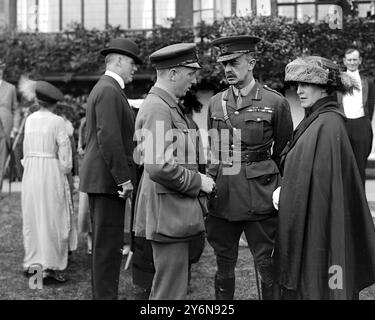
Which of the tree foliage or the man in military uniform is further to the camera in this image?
the tree foliage

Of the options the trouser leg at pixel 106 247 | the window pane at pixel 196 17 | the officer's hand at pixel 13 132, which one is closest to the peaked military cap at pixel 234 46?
the trouser leg at pixel 106 247

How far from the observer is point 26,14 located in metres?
11.8

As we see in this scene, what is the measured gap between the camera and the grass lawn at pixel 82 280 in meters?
4.91

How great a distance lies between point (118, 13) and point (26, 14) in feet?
6.40

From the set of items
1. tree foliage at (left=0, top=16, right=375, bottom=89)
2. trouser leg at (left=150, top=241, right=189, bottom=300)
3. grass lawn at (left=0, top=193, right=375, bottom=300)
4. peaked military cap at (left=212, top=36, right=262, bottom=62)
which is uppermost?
tree foliage at (left=0, top=16, right=375, bottom=89)

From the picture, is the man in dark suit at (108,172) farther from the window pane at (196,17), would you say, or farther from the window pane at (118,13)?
the window pane at (118,13)

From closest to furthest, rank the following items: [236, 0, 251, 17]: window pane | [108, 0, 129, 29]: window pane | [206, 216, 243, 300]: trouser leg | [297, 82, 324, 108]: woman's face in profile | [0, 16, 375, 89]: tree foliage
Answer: [297, 82, 324, 108]: woman's face in profile, [206, 216, 243, 300]: trouser leg, [0, 16, 375, 89]: tree foliage, [236, 0, 251, 17]: window pane, [108, 0, 129, 29]: window pane

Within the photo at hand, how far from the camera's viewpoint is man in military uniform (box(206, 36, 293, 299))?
4.03 metres

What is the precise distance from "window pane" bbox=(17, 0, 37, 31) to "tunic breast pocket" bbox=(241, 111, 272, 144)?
8619 millimetres

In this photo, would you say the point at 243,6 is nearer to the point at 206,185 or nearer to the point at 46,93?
the point at 46,93

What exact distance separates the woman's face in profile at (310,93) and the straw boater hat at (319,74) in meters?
0.04

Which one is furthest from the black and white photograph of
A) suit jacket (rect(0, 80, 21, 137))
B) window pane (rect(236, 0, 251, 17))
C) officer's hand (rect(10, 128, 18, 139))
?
window pane (rect(236, 0, 251, 17))

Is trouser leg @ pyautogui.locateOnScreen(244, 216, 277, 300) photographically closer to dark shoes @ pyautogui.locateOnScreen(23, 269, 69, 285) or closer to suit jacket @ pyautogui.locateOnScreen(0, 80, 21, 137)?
dark shoes @ pyautogui.locateOnScreen(23, 269, 69, 285)

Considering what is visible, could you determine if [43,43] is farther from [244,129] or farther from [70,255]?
[244,129]
